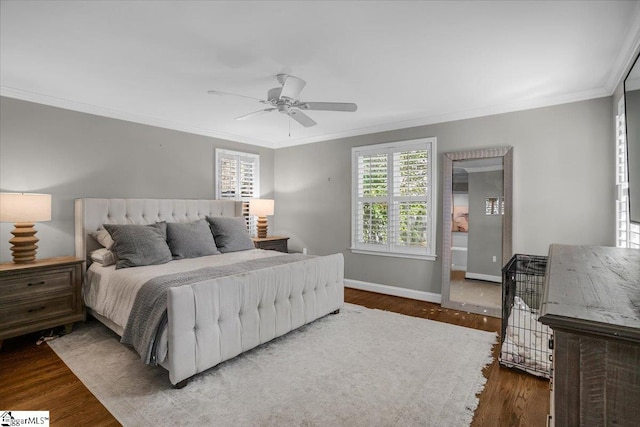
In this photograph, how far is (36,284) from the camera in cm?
301

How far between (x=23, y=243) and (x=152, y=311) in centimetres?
184

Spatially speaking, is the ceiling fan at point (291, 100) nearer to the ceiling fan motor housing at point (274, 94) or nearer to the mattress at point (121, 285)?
the ceiling fan motor housing at point (274, 94)

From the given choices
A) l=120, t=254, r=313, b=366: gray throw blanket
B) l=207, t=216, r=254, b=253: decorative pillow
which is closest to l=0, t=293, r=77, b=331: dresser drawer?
l=120, t=254, r=313, b=366: gray throw blanket

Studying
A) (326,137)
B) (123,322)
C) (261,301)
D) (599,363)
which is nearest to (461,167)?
(326,137)

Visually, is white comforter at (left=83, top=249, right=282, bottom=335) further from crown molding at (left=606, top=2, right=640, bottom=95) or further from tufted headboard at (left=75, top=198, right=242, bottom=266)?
crown molding at (left=606, top=2, right=640, bottom=95)

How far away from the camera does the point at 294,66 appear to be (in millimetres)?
2719

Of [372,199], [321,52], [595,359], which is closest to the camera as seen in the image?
[595,359]

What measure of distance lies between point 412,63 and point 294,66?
100 cm

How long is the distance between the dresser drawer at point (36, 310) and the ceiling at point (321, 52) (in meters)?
2.09

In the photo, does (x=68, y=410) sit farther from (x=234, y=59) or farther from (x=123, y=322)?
(x=234, y=59)

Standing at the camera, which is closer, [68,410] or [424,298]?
[68,410]

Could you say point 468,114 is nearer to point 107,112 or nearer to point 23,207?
point 107,112

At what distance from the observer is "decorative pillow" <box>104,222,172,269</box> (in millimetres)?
3150

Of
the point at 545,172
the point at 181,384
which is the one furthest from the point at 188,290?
the point at 545,172
